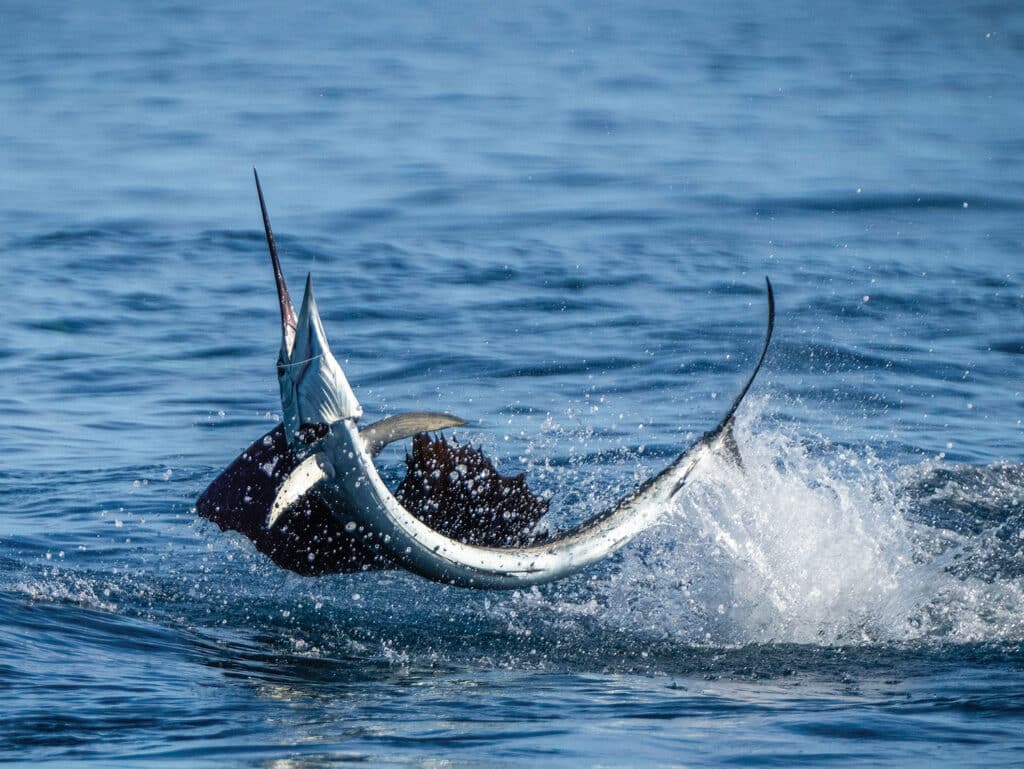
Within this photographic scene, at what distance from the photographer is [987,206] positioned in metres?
17.9

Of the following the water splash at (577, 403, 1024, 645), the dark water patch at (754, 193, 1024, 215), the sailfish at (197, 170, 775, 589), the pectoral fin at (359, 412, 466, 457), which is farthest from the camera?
the dark water patch at (754, 193, 1024, 215)

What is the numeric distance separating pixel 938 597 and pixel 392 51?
2586 cm

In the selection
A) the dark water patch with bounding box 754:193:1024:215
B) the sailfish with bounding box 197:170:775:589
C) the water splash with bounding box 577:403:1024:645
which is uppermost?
the dark water patch with bounding box 754:193:1024:215

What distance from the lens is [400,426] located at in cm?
511

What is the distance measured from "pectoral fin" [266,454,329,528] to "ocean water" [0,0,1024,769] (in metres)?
0.69

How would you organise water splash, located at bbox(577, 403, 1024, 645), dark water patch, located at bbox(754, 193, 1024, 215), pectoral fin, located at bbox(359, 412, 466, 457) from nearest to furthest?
pectoral fin, located at bbox(359, 412, 466, 457), water splash, located at bbox(577, 403, 1024, 645), dark water patch, located at bbox(754, 193, 1024, 215)

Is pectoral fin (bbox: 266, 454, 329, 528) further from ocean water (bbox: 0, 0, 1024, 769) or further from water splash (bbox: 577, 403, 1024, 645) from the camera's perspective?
water splash (bbox: 577, 403, 1024, 645)

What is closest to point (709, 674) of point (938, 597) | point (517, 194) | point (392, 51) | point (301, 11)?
point (938, 597)

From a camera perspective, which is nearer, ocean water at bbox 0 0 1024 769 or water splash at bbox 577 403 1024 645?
ocean water at bbox 0 0 1024 769

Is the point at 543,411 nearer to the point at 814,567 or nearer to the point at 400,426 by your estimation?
the point at 814,567

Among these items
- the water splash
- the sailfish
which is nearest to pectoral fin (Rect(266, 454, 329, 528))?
the sailfish

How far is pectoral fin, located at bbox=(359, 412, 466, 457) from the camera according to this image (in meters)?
5.05

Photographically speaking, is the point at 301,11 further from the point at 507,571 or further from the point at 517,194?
the point at 507,571

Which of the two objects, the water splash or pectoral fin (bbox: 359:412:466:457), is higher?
pectoral fin (bbox: 359:412:466:457)
